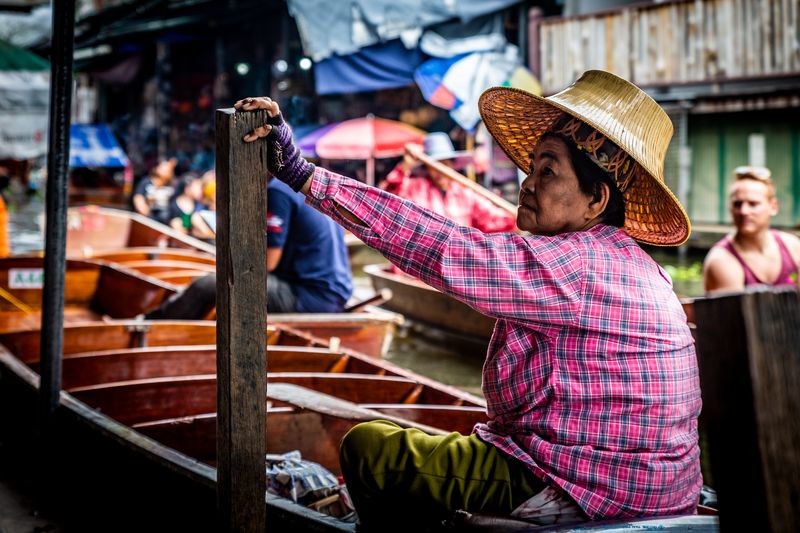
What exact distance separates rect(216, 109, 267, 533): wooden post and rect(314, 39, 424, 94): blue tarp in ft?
40.6

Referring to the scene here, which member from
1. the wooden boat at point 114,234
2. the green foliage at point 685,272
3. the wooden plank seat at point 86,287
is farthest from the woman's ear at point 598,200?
the green foliage at point 685,272

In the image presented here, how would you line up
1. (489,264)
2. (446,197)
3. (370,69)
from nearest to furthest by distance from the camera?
(489,264) < (446,197) < (370,69)

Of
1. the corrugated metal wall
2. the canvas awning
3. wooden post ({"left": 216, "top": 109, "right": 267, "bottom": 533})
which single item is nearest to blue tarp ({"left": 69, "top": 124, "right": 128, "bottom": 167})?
the canvas awning

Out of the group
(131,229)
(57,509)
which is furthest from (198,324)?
(131,229)

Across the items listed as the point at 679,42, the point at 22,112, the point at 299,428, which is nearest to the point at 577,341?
the point at 299,428

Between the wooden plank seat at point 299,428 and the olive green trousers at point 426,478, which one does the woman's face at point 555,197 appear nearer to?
the olive green trousers at point 426,478

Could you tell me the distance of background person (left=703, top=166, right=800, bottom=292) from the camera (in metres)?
4.48

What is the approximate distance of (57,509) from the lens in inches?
124

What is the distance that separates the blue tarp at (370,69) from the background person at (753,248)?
988cm

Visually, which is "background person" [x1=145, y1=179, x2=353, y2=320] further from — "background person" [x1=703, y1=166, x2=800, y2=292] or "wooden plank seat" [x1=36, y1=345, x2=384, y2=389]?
"background person" [x1=703, y1=166, x2=800, y2=292]

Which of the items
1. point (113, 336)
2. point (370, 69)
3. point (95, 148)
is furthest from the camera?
point (95, 148)

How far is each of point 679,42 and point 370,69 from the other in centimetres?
547

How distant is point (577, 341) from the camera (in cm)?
175

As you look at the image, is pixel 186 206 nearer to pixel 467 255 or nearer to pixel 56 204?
pixel 56 204
